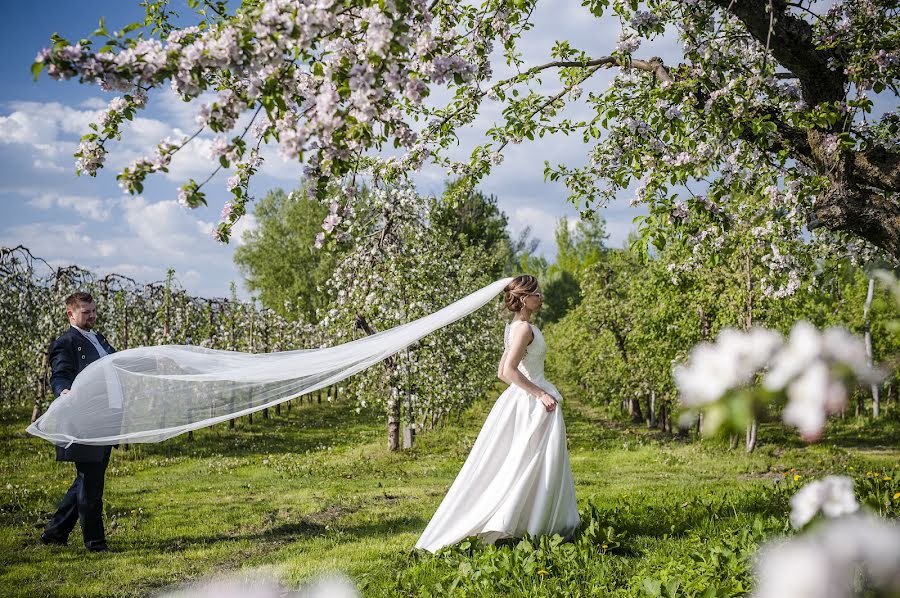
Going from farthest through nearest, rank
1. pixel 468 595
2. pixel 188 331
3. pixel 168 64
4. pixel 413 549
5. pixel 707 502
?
pixel 188 331, pixel 707 502, pixel 413 549, pixel 468 595, pixel 168 64

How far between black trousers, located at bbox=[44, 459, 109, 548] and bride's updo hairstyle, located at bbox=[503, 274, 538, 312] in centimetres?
387

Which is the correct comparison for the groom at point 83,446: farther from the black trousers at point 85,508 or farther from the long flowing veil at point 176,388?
the long flowing veil at point 176,388

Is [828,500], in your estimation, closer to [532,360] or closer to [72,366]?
[532,360]

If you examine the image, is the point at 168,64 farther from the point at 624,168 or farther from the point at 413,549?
the point at 624,168

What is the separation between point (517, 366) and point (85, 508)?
13.3 ft

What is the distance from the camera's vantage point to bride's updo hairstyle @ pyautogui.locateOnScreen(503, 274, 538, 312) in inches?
228

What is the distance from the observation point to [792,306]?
12219 mm

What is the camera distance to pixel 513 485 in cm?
534

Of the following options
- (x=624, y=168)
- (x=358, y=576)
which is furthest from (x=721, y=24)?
(x=358, y=576)

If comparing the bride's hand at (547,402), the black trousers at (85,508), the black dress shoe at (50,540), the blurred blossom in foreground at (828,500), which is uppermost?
the bride's hand at (547,402)

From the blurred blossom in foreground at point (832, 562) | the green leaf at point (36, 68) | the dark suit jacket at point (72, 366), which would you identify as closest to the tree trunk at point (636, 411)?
the dark suit jacket at point (72, 366)

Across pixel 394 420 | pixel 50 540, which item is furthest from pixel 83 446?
pixel 394 420

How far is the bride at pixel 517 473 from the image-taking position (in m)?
5.30

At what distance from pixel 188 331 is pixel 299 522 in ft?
39.2
